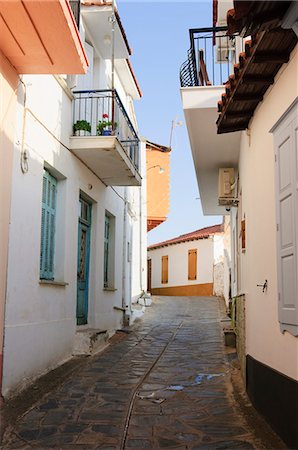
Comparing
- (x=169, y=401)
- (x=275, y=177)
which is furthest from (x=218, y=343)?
(x=275, y=177)

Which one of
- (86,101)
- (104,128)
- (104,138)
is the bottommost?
(104,138)

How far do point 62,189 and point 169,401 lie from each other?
425 cm

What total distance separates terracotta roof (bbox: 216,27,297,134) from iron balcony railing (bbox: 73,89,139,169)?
11.2 ft

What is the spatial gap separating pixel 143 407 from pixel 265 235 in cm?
266

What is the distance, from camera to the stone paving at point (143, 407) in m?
5.29

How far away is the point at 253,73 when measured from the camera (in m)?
5.47

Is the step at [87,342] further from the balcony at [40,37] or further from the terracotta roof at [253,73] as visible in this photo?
the balcony at [40,37]

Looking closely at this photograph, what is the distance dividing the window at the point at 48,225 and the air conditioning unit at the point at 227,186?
348 centimetres

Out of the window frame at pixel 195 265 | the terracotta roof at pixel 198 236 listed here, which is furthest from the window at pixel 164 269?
the window frame at pixel 195 265

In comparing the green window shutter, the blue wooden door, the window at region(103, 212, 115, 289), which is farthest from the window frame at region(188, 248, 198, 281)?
the blue wooden door

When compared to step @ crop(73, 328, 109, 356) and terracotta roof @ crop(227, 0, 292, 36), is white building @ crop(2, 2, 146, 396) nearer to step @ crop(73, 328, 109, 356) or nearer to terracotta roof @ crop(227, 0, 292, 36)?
step @ crop(73, 328, 109, 356)

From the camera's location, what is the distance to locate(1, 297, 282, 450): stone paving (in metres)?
5.29

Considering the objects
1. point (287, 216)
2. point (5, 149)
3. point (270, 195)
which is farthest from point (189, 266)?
point (287, 216)

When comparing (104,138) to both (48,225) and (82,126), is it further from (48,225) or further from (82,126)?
(48,225)
